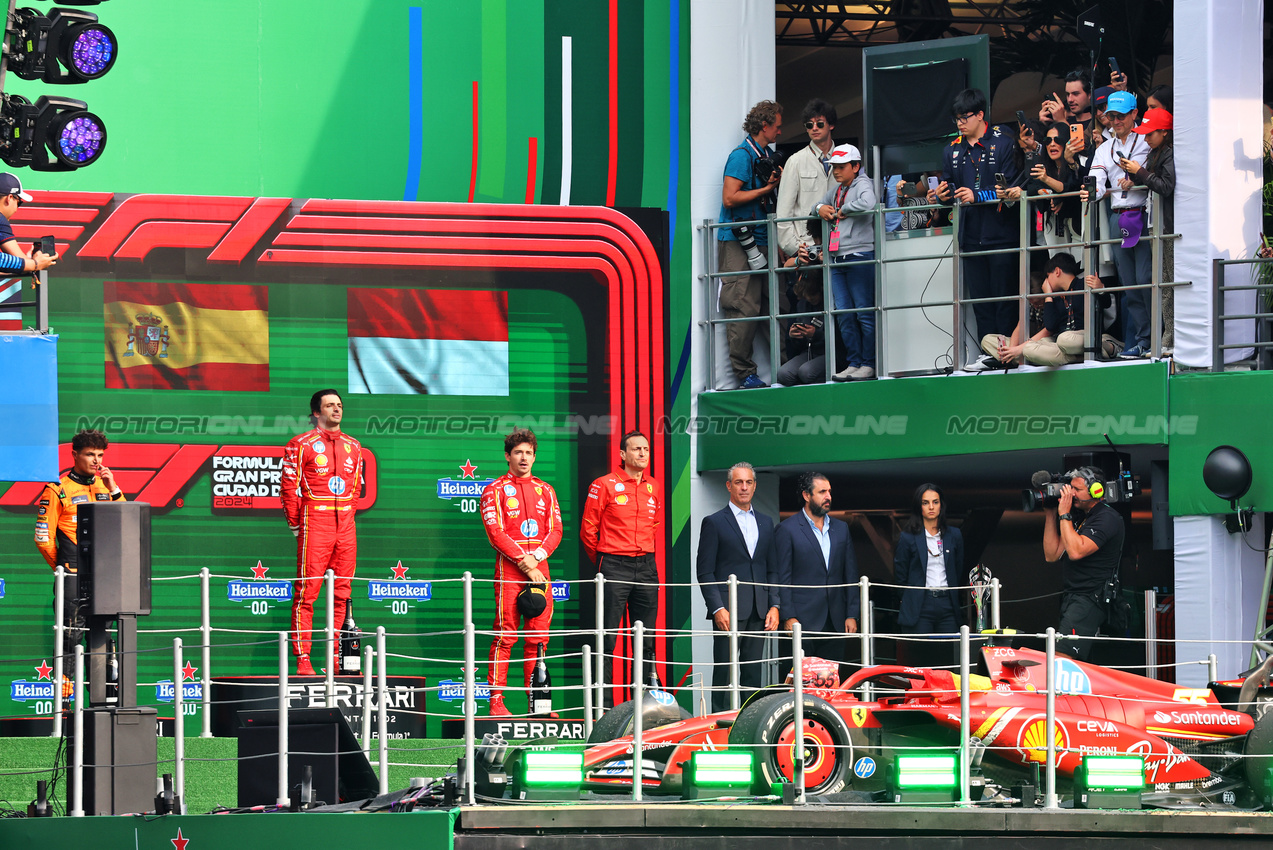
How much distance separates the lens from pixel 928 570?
466 inches

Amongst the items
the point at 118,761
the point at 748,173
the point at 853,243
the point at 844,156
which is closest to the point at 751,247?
the point at 748,173

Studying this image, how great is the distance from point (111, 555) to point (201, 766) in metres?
2.39

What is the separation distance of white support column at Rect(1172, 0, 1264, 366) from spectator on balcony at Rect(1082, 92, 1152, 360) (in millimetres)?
247

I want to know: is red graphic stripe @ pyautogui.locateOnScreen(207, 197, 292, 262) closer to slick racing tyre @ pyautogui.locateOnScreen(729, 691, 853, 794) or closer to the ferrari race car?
the ferrari race car

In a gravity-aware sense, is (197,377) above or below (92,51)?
below

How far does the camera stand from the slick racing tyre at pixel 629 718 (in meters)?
8.97

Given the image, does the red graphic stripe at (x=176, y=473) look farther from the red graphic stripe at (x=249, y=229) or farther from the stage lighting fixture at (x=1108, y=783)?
the stage lighting fixture at (x=1108, y=783)

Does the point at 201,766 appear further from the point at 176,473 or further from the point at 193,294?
the point at 193,294

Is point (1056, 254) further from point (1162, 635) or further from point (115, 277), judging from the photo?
point (115, 277)

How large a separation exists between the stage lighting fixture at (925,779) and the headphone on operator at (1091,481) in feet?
11.4

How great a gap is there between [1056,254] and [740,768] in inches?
219

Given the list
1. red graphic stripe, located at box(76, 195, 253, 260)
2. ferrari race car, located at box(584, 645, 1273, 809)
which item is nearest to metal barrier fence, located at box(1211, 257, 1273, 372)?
ferrari race car, located at box(584, 645, 1273, 809)

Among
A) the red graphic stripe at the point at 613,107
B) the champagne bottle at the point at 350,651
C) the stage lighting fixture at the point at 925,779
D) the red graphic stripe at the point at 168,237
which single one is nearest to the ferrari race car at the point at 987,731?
the stage lighting fixture at the point at 925,779

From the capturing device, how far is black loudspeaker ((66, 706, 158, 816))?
7.85 m
